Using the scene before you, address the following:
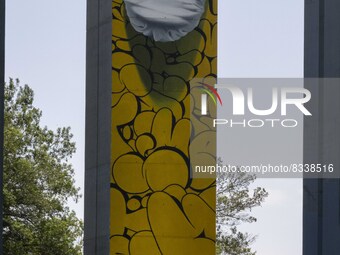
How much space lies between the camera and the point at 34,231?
23.5m

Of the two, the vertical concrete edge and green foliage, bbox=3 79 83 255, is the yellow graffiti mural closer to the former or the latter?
the vertical concrete edge

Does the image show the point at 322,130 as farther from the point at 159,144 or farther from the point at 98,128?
the point at 98,128

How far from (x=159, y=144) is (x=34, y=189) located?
660 centimetres

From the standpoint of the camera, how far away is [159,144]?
1780 cm

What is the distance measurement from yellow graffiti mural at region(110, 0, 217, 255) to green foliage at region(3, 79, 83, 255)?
611 cm

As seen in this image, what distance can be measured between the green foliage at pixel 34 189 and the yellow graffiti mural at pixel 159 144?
20.0 ft

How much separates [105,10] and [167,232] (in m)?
3.84

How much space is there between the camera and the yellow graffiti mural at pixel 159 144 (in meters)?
17.6

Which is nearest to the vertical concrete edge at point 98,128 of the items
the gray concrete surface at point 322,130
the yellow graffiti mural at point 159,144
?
the yellow graffiti mural at point 159,144

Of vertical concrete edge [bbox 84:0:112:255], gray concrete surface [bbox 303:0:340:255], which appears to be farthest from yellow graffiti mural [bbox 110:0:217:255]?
gray concrete surface [bbox 303:0:340:255]

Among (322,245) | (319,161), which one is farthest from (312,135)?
(322,245)

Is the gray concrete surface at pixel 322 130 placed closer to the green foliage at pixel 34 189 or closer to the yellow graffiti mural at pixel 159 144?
the yellow graffiti mural at pixel 159 144

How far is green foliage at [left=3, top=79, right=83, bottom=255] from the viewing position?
2341cm

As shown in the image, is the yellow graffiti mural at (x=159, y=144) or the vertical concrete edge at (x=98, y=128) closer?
the vertical concrete edge at (x=98, y=128)
